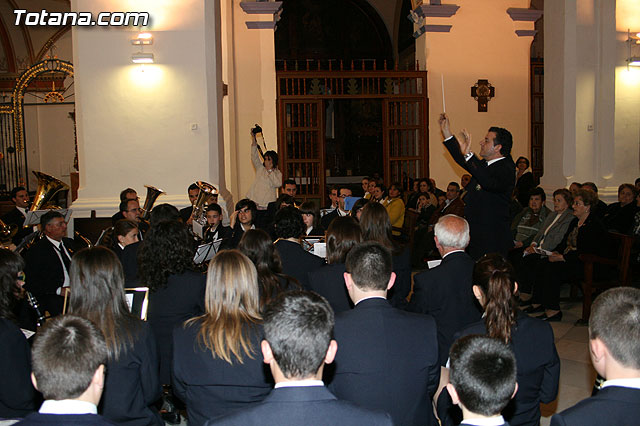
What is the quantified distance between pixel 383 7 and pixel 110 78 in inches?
399

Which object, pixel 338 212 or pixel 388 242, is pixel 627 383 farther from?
pixel 338 212

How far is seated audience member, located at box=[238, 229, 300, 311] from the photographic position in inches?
132

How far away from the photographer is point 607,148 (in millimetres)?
8633

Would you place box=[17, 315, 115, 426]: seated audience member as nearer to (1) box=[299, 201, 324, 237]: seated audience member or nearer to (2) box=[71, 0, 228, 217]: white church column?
(1) box=[299, 201, 324, 237]: seated audience member

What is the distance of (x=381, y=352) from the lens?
7.98 ft

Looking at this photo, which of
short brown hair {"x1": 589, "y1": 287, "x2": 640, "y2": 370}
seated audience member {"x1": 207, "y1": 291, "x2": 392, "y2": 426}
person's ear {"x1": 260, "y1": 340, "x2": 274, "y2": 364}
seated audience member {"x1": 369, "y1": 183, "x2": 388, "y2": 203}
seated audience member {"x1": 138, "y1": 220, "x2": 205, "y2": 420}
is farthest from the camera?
seated audience member {"x1": 369, "y1": 183, "x2": 388, "y2": 203}

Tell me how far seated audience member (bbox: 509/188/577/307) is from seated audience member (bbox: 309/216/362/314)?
3.13 m

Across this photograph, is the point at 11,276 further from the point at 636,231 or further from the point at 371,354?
the point at 636,231

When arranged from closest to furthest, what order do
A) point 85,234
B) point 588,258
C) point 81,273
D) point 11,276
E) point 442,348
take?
point 81,273 → point 11,276 → point 442,348 → point 588,258 → point 85,234

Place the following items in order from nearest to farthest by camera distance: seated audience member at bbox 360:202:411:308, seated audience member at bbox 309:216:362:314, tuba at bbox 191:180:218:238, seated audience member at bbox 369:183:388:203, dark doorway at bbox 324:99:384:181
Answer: seated audience member at bbox 309:216:362:314
seated audience member at bbox 360:202:411:308
tuba at bbox 191:180:218:238
seated audience member at bbox 369:183:388:203
dark doorway at bbox 324:99:384:181

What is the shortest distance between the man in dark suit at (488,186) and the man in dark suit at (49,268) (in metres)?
3.27

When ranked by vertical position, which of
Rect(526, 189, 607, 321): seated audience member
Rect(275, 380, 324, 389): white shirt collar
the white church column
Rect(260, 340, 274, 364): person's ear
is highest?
the white church column

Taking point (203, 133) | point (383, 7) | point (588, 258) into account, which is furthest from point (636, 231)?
point (383, 7)

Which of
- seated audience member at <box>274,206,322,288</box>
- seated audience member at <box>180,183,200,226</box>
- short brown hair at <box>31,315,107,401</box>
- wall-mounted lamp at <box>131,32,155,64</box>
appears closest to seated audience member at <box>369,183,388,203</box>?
seated audience member at <box>180,183,200,226</box>
